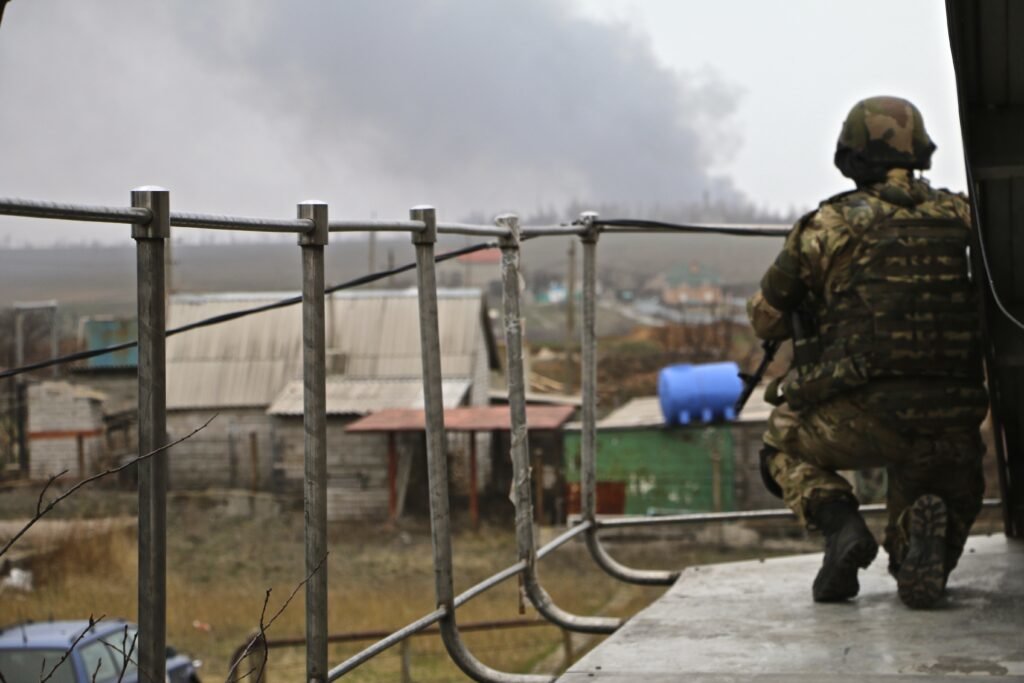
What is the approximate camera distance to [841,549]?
4105 mm

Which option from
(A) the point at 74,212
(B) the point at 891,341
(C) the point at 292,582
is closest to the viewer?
(A) the point at 74,212

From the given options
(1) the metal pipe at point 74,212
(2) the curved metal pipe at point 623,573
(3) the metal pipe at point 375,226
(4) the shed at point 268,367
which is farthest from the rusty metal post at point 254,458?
(1) the metal pipe at point 74,212

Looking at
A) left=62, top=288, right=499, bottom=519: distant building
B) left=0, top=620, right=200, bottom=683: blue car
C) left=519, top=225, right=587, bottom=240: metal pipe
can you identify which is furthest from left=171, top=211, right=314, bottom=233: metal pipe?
left=62, top=288, right=499, bottom=519: distant building

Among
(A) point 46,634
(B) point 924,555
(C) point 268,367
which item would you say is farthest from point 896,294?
(C) point 268,367

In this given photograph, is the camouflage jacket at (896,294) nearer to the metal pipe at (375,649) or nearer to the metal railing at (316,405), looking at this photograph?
the metal railing at (316,405)

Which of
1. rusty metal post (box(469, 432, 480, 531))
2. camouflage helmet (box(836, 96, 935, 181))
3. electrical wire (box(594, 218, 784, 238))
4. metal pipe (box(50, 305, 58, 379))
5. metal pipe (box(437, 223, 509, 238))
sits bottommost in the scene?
rusty metal post (box(469, 432, 480, 531))

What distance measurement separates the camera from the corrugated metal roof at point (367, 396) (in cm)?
3466

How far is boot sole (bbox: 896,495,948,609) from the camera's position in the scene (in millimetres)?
3986

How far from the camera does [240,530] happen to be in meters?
33.2

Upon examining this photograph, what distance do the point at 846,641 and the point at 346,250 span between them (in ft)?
294

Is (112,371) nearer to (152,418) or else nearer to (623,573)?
(623,573)

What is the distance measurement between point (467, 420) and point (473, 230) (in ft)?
91.1

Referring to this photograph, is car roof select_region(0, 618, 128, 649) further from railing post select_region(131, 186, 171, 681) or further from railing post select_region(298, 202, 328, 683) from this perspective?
railing post select_region(131, 186, 171, 681)

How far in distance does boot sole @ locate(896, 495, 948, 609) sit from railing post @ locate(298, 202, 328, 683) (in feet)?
6.31
